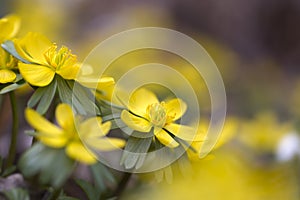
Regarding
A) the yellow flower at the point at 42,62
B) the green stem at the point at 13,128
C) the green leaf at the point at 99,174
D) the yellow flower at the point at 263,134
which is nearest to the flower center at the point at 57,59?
the yellow flower at the point at 42,62

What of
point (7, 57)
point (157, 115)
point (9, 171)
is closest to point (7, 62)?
point (7, 57)

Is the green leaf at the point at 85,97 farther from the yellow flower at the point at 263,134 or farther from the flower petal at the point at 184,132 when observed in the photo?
the yellow flower at the point at 263,134

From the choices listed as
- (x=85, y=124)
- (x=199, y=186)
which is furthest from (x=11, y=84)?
(x=199, y=186)

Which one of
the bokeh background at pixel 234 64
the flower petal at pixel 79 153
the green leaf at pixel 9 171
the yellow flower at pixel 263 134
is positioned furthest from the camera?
the yellow flower at pixel 263 134

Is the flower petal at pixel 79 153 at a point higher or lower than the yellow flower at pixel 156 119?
lower

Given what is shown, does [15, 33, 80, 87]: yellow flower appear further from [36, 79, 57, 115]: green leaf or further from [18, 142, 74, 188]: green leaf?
[18, 142, 74, 188]: green leaf

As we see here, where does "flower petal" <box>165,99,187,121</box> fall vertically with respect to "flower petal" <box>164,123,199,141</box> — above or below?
above

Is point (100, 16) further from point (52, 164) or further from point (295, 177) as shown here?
point (52, 164)

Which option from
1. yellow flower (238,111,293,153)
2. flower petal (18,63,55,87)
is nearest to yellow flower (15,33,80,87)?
flower petal (18,63,55,87)
